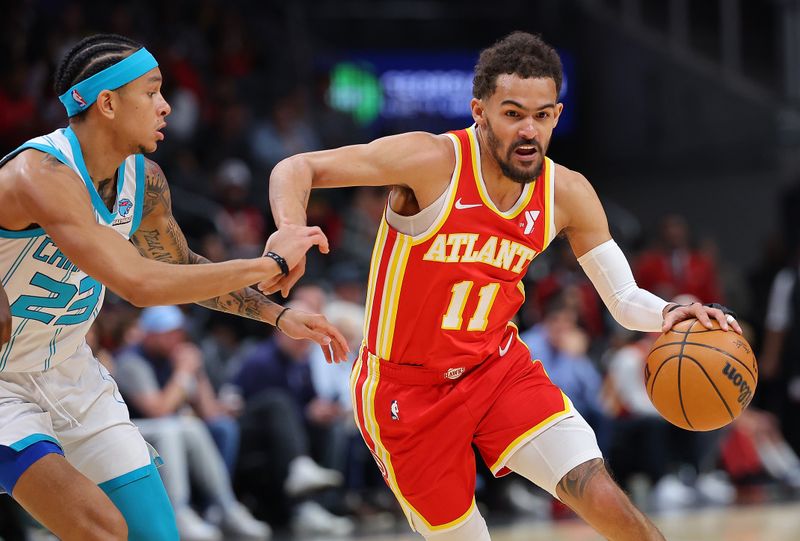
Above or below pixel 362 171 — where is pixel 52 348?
below

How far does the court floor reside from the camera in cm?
880

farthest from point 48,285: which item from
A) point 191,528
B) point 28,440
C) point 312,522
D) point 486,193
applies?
point 312,522

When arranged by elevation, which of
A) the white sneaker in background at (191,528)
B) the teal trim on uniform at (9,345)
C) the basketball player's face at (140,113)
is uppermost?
the basketball player's face at (140,113)

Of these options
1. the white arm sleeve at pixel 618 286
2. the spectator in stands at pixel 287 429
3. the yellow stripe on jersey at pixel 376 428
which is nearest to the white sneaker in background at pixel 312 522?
the spectator in stands at pixel 287 429

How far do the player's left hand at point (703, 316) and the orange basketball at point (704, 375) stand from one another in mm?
23

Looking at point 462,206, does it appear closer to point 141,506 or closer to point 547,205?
point 547,205

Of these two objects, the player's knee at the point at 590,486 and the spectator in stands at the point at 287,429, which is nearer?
the player's knee at the point at 590,486

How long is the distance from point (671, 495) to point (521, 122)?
684 centimetres

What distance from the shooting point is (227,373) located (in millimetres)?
10266

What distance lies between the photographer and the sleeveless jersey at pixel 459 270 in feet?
16.0

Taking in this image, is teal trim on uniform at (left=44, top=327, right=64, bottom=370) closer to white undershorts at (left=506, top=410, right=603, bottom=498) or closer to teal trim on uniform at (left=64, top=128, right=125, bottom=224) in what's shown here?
→ teal trim on uniform at (left=64, top=128, right=125, bottom=224)

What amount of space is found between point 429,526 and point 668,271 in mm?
9152

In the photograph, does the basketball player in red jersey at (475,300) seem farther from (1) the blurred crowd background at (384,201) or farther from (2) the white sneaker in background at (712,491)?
(2) the white sneaker in background at (712,491)

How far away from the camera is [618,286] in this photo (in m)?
5.09
